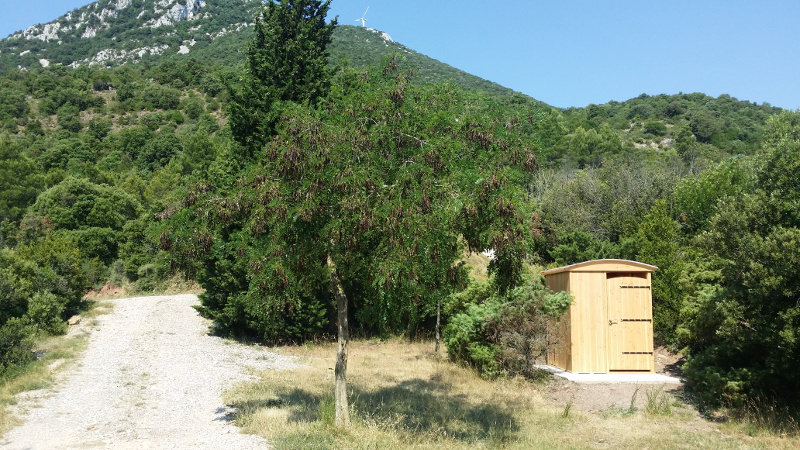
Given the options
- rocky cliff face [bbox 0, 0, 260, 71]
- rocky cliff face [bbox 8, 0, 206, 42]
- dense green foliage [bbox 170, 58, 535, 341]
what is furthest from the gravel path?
rocky cliff face [bbox 8, 0, 206, 42]

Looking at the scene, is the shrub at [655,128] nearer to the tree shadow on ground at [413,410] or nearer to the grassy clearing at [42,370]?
the tree shadow on ground at [413,410]

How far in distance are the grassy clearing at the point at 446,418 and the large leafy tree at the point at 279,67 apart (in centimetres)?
813

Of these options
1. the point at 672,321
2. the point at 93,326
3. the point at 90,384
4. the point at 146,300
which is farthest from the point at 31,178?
the point at 672,321

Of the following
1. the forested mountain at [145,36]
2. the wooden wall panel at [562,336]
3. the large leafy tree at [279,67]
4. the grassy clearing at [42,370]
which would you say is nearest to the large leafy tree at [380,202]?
the grassy clearing at [42,370]

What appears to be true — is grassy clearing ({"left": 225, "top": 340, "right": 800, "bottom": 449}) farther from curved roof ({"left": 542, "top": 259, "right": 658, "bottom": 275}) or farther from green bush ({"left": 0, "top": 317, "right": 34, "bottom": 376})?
green bush ({"left": 0, "top": 317, "right": 34, "bottom": 376})

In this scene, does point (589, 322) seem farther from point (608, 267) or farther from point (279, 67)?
point (279, 67)

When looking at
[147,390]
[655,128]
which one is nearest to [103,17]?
[655,128]

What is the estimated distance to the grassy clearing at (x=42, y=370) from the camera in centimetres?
956

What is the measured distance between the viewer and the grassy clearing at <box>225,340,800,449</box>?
7.93 m

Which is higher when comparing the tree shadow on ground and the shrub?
the shrub

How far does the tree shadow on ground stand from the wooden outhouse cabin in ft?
10.1

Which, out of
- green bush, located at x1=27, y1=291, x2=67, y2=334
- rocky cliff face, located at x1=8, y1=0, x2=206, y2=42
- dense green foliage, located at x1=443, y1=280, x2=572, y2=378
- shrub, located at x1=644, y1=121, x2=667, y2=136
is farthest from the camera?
rocky cliff face, located at x1=8, y1=0, x2=206, y2=42

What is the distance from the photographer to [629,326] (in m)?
13.0

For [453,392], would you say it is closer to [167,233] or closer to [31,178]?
[167,233]
